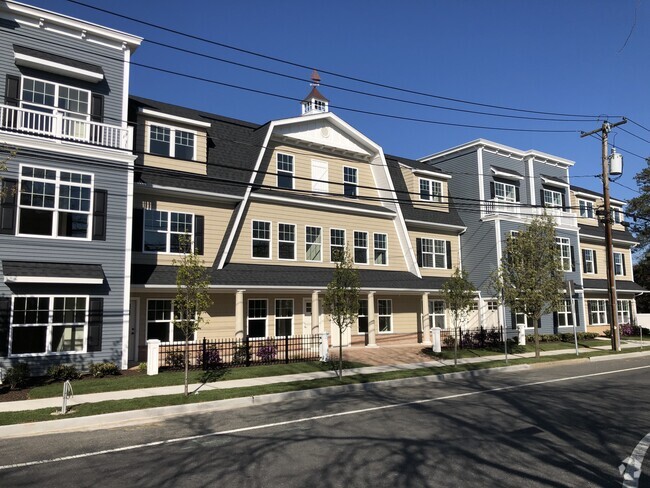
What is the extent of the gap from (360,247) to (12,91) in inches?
616

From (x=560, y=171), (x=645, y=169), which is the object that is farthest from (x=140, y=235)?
(x=645, y=169)

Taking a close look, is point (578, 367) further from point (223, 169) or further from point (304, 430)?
point (223, 169)

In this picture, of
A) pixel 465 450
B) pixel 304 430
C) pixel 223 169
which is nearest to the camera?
pixel 465 450

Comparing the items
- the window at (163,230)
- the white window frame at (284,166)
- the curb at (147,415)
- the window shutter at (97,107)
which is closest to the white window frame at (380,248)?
the white window frame at (284,166)

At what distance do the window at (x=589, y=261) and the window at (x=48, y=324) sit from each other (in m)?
33.8

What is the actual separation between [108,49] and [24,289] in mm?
8860

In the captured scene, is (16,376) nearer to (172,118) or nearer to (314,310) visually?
(172,118)

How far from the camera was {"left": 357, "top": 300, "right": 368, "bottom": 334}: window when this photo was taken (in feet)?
81.8

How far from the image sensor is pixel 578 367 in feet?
65.1

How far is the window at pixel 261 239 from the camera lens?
2191 centimetres

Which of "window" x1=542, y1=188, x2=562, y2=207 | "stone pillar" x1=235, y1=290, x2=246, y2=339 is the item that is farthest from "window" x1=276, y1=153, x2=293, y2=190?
"window" x1=542, y1=188, x2=562, y2=207

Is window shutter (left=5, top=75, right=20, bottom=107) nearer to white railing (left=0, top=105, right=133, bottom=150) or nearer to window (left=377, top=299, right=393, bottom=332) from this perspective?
white railing (left=0, top=105, right=133, bottom=150)

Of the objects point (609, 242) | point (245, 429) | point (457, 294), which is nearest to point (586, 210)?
point (609, 242)

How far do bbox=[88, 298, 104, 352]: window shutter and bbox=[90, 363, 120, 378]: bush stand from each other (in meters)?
0.67
